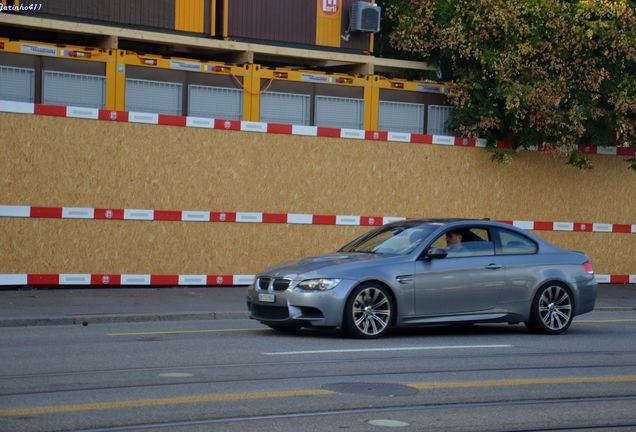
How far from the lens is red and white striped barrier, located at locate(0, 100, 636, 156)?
19.1m

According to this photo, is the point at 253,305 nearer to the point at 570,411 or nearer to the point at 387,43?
the point at 570,411

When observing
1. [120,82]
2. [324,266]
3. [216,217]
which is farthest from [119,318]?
[120,82]

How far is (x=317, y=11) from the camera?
887 inches

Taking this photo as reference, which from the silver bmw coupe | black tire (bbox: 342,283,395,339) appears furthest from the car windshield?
black tire (bbox: 342,283,395,339)

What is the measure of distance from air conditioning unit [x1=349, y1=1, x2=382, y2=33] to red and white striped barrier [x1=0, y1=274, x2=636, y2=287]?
542cm

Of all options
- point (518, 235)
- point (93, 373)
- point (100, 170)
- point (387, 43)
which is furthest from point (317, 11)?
point (93, 373)

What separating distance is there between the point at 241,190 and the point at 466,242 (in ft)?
22.8

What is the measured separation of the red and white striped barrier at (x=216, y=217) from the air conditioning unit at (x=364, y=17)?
3722mm

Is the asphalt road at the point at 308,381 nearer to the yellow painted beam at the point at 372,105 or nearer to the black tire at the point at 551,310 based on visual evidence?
the black tire at the point at 551,310

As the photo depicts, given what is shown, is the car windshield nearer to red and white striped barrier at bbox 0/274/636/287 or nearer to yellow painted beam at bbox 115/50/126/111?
red and white striped barrier at bbox 0/274/636/287

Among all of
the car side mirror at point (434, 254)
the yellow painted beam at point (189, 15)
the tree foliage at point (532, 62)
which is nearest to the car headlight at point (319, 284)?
the car side mirror at point (434, 254)

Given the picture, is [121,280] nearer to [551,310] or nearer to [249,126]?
[249,126]

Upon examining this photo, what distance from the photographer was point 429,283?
14.2 metres

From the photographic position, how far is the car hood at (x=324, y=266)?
13.7m
